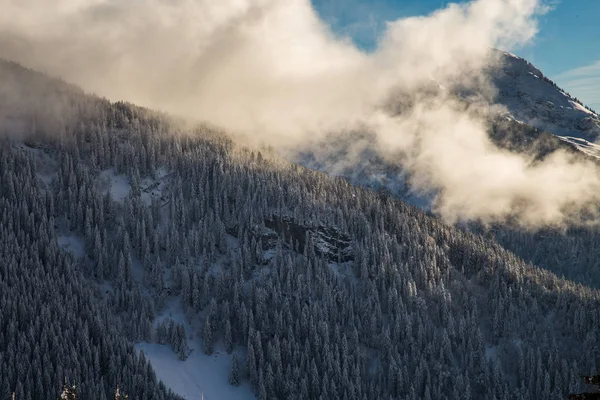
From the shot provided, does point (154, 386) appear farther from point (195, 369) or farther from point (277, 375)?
point (277, 375)

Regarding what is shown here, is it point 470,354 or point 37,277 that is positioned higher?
point 37,277

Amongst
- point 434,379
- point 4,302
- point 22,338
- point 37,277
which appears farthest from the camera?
point 434,379

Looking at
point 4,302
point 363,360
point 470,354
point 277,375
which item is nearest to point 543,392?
point 470,354

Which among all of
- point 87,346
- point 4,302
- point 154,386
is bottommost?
point 154,386

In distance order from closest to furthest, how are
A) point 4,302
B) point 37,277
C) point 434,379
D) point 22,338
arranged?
point 22,338, point 4,302, point 37,277, point 434,379

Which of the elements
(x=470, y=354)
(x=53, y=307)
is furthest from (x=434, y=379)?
(x=53, y=307)

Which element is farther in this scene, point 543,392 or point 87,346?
point 543,392

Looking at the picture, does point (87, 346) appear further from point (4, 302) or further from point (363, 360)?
point (363, 360)
